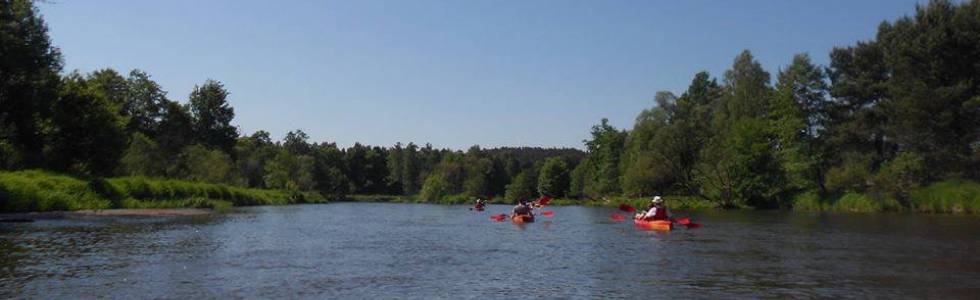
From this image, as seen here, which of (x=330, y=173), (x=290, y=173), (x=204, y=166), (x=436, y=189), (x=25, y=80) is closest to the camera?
(x=25, y=80)

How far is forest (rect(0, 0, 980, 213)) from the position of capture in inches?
1674

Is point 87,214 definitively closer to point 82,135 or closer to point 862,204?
point 82,135

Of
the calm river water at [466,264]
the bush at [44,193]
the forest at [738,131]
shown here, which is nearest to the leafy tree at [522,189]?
the forest at [738,131]

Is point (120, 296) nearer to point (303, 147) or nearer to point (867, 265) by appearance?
point (867, 265)

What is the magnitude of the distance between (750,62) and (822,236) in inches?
2019

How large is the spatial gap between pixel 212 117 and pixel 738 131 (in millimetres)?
68397

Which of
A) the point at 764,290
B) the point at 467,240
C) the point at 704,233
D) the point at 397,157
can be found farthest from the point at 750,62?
the point at 397,157

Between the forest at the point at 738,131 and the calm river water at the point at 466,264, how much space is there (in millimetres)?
15206

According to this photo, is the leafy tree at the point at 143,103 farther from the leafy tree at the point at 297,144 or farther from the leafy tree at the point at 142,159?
the leafy tree at the point at 297,144

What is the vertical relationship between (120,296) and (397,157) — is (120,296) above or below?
below

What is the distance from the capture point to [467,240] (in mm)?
26406

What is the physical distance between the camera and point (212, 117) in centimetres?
10250

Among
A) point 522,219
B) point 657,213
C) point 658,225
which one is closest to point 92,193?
point 522,219

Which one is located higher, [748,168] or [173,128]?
[173,128]
